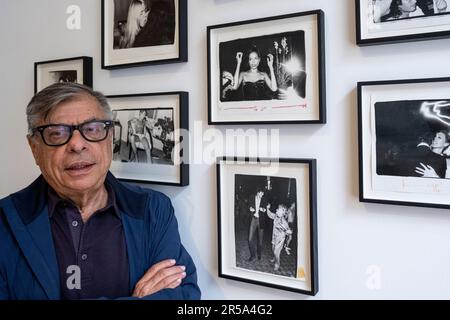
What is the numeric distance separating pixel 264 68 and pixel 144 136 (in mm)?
403

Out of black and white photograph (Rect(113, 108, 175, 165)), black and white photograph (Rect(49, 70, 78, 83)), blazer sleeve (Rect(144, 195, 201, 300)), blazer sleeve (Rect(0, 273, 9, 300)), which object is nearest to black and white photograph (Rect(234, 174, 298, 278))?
blazer sleeve (Rect(144, 195, 201, 300))

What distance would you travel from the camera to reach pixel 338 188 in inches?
34.0

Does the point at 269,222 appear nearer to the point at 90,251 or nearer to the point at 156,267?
the point at 156,267

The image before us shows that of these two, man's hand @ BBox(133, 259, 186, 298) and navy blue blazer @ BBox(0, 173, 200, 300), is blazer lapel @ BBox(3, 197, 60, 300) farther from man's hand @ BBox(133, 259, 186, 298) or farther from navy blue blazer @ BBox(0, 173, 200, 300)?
man's hand @ BBox(133, 259, 186, 298)

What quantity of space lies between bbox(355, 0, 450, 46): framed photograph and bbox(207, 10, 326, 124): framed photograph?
90 millimetres

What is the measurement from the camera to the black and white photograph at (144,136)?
3.51ft

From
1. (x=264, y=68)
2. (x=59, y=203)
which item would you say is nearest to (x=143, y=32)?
(x=264, y=68)

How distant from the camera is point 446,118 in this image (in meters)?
0.74

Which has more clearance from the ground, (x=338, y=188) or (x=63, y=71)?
(x=63, y=71)

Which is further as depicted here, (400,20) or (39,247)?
(39,247)

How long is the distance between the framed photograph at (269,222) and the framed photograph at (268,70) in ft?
0.38

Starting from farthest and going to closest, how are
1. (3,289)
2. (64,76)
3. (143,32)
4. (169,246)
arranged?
(64,76) < (143,32) < (169,246) < (3,289)

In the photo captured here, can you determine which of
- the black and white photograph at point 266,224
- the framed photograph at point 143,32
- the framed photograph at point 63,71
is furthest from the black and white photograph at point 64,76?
Result: the black and white photograph at point 266,224

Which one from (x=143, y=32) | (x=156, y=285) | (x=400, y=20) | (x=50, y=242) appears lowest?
(x=156, y=285)
